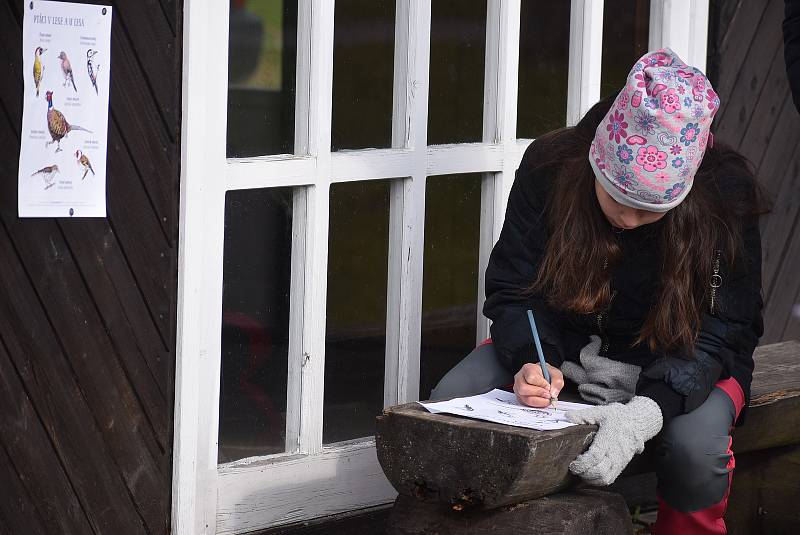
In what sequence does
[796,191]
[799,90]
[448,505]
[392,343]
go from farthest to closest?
[796,191]
[392,343]
[799,90]
[448,505]

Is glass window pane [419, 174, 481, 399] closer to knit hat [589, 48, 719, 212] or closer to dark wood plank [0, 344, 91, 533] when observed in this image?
knit hat [589, 48, 719, 212]

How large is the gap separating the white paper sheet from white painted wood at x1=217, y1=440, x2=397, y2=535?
55cm

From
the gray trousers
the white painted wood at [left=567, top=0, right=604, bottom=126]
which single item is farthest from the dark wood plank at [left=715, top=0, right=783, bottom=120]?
the gray trousers

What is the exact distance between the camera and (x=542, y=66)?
3.74 metres

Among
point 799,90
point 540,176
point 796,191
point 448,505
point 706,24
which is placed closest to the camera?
point 448,505

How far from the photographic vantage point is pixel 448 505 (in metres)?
2.71

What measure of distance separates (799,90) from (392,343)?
123cm

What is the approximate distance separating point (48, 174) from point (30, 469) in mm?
642

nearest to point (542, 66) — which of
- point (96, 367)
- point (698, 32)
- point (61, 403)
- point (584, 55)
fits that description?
point (584, 55)

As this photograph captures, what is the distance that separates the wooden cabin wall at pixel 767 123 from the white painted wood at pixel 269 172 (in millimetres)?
1633

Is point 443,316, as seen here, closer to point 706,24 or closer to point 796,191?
point 706,24

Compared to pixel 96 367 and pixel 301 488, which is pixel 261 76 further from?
pixel 301 488

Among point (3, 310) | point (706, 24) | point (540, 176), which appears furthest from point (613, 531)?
point (706, 24)

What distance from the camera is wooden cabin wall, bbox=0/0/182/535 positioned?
2758 mm
